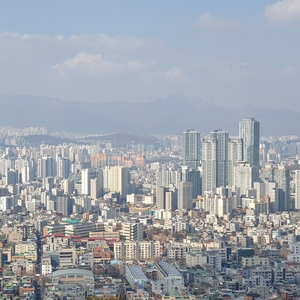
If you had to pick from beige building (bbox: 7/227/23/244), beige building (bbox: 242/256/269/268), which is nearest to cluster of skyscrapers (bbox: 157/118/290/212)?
beige building (bbox: 7/227/23/244)

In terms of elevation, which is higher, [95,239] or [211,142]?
[211,142]

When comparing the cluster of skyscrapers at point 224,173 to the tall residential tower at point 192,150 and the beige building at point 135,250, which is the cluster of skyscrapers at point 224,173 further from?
the beige building at point 135,250

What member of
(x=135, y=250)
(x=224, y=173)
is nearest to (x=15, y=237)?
(x=135, y=250)

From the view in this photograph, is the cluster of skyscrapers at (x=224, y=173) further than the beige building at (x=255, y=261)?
Yes

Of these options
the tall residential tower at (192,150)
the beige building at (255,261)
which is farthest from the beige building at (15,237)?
the tall residential tower at (192,150)

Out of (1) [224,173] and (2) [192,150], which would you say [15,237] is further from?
(2) [192,150]

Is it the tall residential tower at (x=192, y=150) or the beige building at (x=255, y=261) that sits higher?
the tall residential tower at (x=192, y=150)

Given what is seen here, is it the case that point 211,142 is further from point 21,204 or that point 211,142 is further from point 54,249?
point 54,249

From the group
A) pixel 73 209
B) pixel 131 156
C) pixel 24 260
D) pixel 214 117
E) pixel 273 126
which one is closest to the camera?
pixel 24 260

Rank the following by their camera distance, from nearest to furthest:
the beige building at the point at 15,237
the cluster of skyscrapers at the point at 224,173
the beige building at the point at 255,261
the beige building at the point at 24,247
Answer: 1. the beige building at the point at 255,261
2. the beige building at the point at 24,247
3. the beige building at the point at 15,237
4. the cluster of skyscrapers at the point at 224,173

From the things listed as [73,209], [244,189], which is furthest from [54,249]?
[244,189]

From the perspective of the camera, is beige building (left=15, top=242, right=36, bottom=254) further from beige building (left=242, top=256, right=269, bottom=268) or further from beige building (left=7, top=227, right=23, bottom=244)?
beige building (left=242, top=256, right=269, bottom=268)
